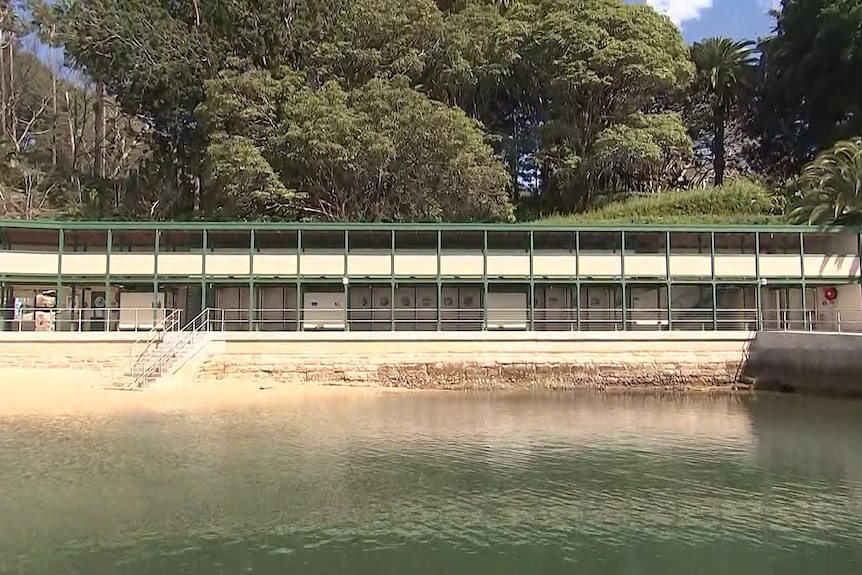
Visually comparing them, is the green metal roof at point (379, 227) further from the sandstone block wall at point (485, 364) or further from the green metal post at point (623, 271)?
the sandstone block wall at point (485, 364)

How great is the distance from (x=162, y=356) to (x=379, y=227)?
961cm

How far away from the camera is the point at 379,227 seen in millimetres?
32406

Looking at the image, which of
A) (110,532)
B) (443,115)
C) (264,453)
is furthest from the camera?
(443,115)

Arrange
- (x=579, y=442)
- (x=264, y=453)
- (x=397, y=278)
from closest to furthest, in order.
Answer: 1. (x=264, y=453)
2. (x=579, y=442)
3. (x=397, y=278)

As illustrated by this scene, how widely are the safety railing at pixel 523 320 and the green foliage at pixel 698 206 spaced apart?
12950 mm

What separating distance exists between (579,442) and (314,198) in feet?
87.4

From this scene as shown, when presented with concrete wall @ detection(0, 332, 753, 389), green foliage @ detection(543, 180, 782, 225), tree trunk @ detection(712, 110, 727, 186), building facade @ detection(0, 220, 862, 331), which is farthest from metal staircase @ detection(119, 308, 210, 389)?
tree trunk @ detection(712, 110, 727, 186)

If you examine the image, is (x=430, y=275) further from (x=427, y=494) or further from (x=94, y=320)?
(x=427, y=494)

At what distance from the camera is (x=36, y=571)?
36.4 feet

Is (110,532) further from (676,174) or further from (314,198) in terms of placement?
(676,174)

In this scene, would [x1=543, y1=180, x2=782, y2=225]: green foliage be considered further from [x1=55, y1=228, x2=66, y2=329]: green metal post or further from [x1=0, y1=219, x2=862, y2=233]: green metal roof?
[x1=55, y1=228, x2=66, y2=329]: green metal post

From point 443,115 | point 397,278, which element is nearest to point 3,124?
point 443,115

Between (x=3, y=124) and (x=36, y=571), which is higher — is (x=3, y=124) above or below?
above

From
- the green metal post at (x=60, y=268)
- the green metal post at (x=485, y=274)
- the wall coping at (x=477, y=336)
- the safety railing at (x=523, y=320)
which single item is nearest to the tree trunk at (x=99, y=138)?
the green metal post at (x=60, y=268)
